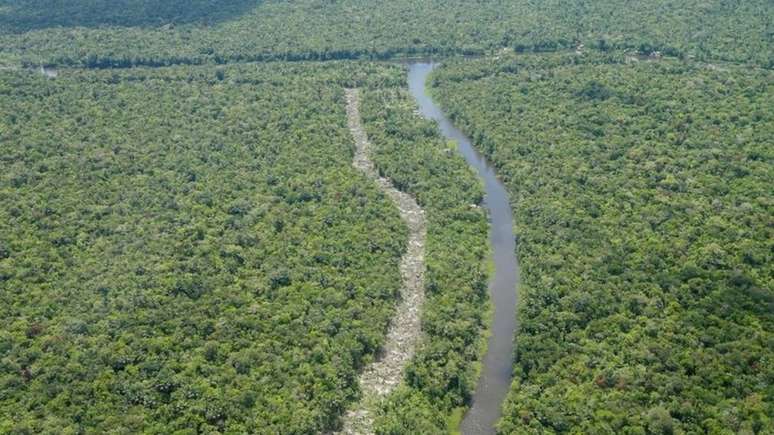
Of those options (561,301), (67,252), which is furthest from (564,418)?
(67,252)

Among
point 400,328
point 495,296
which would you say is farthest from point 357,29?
point 400,328

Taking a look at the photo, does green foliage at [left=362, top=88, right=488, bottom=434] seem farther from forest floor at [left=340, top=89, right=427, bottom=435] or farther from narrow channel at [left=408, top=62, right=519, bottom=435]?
narrow channel at [left=408, top=62, right=519, bottom=435]

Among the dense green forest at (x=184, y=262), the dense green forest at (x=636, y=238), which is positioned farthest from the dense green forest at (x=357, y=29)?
the dense green forest at (x=184, y=262)

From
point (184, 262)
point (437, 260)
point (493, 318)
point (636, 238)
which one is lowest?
point (493, 318)

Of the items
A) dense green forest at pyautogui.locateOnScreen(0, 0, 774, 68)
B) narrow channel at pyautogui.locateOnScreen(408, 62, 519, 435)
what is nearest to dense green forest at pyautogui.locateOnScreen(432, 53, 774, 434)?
narrow channel at pyautogui.locateOnScreen(408, 62, 519, 435)

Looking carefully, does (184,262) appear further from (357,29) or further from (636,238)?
(357,29)

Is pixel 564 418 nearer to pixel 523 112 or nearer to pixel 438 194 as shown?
pixel 438 194

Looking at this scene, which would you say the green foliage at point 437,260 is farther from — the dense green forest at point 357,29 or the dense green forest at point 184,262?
the dense green forest at point 357,29
